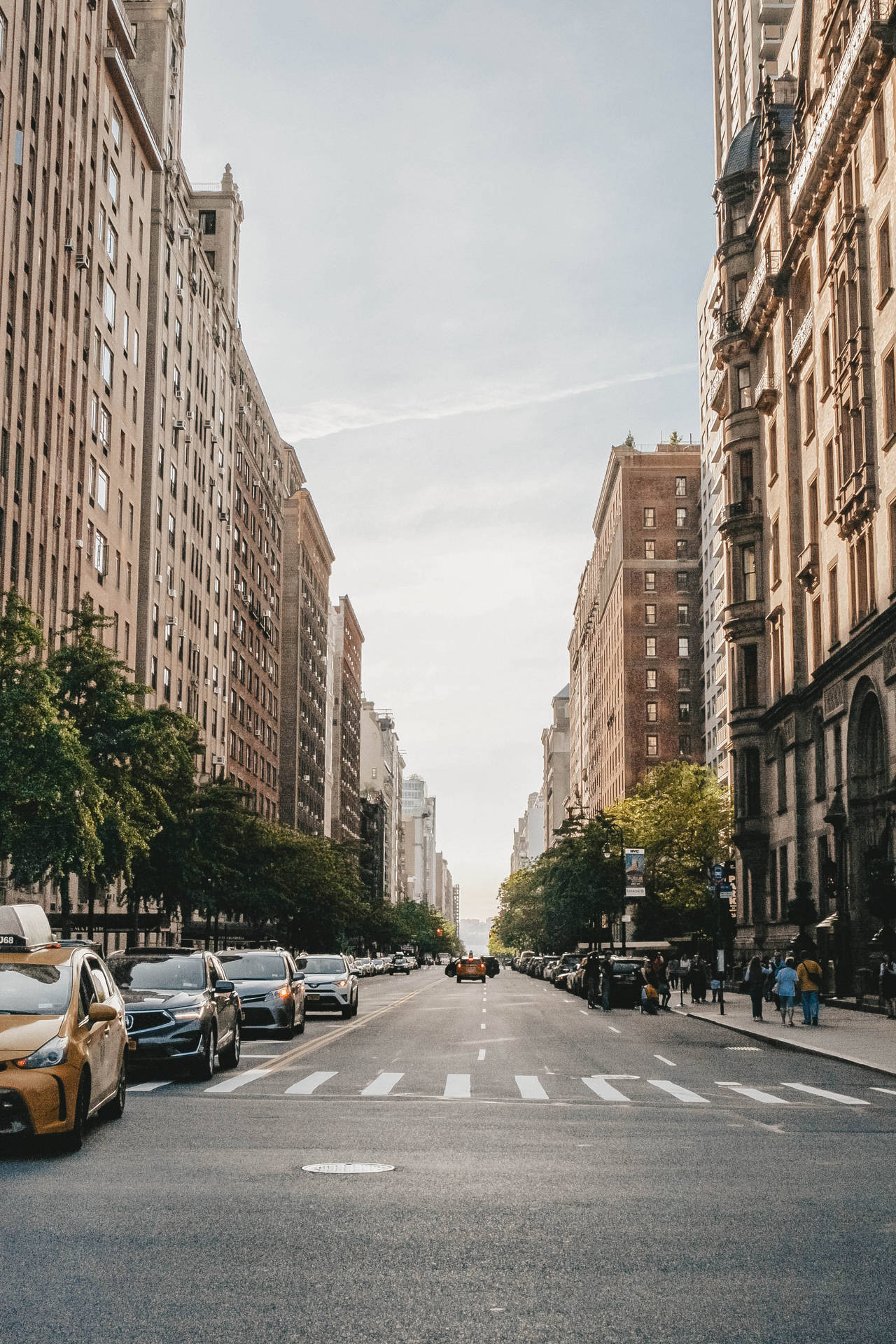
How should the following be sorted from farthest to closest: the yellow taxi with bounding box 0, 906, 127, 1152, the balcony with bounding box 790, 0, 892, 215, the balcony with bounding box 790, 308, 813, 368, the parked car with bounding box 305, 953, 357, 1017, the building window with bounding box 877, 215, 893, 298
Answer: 1. the balcony with bounding box 790, 308, 813, 368
2. the building window with bounding box 877, 215, 893, 298
3. the balcony with bounding box 790, 0, 892, 215
4. the parked car with bounding box 305, 953, 357, 1017
5. the yellow taxi with bounding box 0, 906, 127, 1152

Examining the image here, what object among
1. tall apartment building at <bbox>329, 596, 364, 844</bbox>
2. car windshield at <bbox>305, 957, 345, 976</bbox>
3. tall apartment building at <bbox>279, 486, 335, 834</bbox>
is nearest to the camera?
car windshield at <bbox>305, 957, 345, 976</bbox>

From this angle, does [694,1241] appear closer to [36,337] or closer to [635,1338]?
[635,1338]

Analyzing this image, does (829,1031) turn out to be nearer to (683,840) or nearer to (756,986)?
(756,986)

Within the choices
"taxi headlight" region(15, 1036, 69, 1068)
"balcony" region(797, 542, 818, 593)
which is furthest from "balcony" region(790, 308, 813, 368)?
"taxi headlight" region(15, 1036, 69, 1068)

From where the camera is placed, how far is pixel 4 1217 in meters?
9.22

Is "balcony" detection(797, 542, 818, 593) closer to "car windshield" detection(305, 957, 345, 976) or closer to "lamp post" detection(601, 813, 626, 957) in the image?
"lamp post" detection(601, 813, 626, 957)

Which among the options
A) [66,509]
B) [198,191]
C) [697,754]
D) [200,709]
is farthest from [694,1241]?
[697,754]

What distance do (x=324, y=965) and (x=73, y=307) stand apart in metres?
26.1

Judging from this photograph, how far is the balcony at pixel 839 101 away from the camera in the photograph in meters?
42.4

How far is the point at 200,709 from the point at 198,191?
1399 inches

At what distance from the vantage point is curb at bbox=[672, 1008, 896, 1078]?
76.3 ft

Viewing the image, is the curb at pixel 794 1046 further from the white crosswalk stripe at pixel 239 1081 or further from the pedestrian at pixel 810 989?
the white crosswalk stripe at pixel 239 1081

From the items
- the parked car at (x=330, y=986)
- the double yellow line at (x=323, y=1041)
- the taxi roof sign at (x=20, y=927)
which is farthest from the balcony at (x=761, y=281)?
the taxi roof sign at (x=20, y=927)

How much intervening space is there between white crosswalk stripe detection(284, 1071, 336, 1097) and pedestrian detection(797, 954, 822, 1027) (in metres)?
16.8
